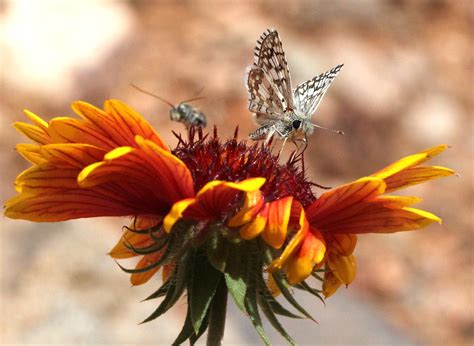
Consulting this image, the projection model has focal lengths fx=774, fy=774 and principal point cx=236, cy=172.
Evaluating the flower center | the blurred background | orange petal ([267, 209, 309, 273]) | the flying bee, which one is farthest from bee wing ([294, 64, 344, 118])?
the blurred background

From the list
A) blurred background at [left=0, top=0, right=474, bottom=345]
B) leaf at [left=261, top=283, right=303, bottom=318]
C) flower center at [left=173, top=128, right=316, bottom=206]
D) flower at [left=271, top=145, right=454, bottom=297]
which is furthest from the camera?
blurred background at [left=0, top=0, right=474, bottom=345]

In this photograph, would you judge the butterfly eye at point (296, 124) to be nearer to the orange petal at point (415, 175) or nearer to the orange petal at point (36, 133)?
the orange petal at point (415, 175)

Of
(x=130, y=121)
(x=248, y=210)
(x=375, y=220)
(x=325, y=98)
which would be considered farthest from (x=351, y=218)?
(x=325, y=98)

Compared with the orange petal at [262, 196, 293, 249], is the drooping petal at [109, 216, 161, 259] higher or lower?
higher

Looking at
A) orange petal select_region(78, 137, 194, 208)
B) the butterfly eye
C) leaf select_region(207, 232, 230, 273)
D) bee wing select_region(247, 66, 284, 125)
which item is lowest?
leaf select_region(207, 232, 230, 273)

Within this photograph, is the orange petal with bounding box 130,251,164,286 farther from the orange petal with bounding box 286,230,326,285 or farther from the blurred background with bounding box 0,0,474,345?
the blurred background with bounding box 0,0,474,345

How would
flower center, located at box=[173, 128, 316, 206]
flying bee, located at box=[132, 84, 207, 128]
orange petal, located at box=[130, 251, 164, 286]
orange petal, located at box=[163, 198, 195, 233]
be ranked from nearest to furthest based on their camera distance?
1. orange petal, located at box=[163, 198, 195, 233]
2. flower center, located at box=[173, 128, 316, 206]
3. orange petal, located at box=[130, 251, 164, 286]
4. flying bee, located at box=[132, 84, 207, 128]

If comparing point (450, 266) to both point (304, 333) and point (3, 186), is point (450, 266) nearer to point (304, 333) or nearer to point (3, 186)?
point (304, 333)

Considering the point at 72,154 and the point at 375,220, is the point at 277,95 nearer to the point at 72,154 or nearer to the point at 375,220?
the point at 375,220

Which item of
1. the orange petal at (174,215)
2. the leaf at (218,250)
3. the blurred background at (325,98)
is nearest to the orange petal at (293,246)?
the leaf at (218,250)
